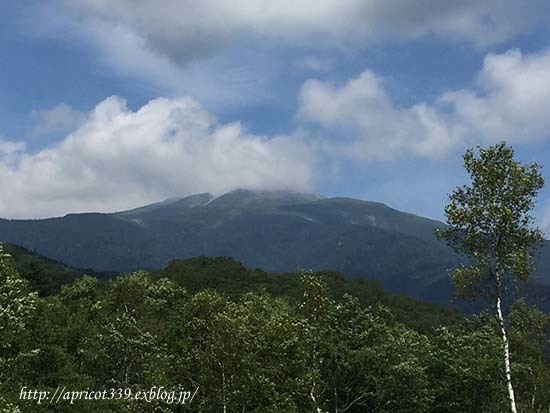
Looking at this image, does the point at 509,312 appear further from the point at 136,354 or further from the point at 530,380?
the point at 530,380

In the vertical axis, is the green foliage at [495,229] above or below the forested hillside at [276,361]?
above

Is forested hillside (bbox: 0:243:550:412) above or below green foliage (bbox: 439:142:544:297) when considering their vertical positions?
below

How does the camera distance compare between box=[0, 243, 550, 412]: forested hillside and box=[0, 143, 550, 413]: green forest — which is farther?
box=[0, 243, 550, 412]: forested hillside

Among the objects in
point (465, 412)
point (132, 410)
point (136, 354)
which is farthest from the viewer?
point (136, 354)

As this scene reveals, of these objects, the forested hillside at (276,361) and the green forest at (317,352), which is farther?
the forested hillside at (276,361)

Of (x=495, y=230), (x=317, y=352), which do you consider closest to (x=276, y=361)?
(x=317, y=352)

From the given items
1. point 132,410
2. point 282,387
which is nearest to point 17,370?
point 132,410

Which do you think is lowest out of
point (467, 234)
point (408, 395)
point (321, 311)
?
point (408, 395)

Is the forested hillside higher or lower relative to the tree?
lower

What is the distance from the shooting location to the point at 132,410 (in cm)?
4609

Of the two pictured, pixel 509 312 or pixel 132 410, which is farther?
pixel 509 312

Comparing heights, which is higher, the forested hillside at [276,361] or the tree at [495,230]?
the tree at [495,230]

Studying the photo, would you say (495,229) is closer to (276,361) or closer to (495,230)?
(495,230)

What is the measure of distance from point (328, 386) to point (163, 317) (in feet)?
220
